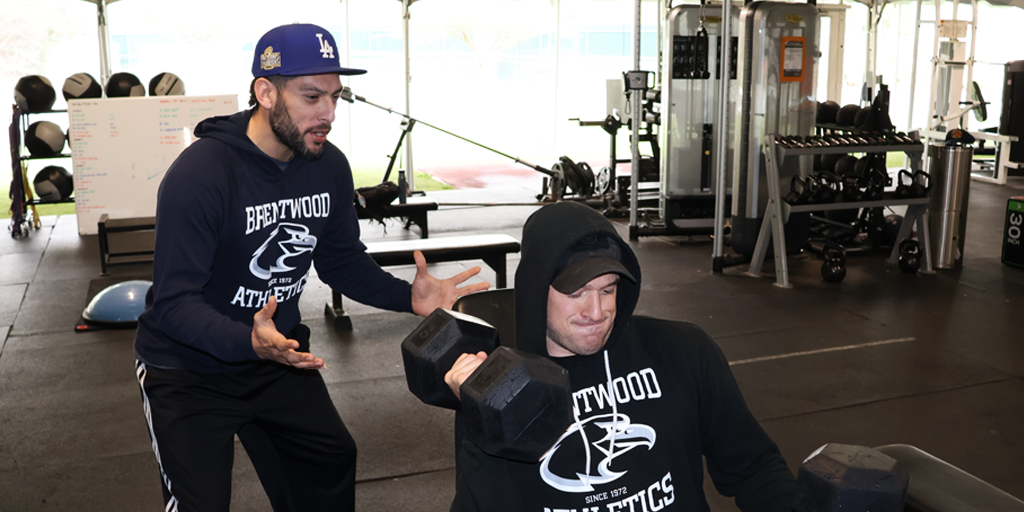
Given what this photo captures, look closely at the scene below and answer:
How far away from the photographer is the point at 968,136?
19.4 feet

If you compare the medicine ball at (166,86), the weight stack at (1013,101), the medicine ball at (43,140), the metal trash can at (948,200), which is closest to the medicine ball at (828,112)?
the metal trash can at (948,200)

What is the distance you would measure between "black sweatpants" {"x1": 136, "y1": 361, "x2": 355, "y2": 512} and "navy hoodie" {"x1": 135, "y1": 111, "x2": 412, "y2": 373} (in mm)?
54

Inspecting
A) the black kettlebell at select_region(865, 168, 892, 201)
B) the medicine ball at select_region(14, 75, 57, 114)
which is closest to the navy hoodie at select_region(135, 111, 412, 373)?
the black kettlebell at select_region(865, 168, 892, 201)

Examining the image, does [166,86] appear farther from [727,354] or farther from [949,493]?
[949,493]

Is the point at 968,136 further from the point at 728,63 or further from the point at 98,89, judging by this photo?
the point at 98,89

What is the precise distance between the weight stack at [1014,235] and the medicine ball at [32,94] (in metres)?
7.91

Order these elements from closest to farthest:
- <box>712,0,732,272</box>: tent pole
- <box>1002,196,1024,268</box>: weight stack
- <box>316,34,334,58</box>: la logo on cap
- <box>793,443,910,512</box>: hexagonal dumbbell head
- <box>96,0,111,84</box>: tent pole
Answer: <box>793,443,910,512</box>: hexagonal dumbbell head < <box>316,34,334,58</box>: la logo on cap < <box>712,0,732,272</box>: tent pole < <box>1002,196,1024,268</box>: weight stack < <box>96,0,111,84</box>: tent pole

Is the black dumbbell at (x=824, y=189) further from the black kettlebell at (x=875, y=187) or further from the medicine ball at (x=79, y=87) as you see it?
the medicine ball at (x=79, y=87)

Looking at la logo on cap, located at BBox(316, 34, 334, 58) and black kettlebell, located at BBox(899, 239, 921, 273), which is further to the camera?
black kettlebell, located at BBox(899, 239, 921, 273)

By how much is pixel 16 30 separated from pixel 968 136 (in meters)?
14.4

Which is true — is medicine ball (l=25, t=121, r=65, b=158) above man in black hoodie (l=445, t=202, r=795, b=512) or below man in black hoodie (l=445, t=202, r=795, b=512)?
above

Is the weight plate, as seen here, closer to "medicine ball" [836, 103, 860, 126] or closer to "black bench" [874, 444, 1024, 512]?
"medicine ball" [836, 103, 860, 126]

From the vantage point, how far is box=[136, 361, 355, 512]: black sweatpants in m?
1.76

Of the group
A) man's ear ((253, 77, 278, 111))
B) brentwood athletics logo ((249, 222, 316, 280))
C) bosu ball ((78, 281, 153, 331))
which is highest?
man's ear ((253, 77, 278, 111))
